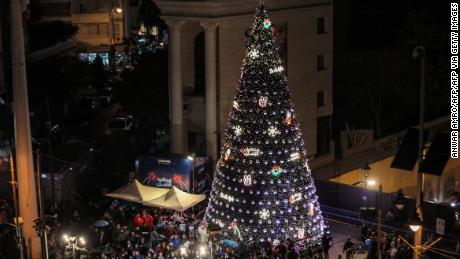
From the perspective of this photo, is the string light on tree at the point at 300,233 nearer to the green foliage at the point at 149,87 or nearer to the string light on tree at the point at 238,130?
the string light on tree at the point at 238,130

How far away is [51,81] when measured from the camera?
56500 mm

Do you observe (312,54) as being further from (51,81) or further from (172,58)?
(51,81)

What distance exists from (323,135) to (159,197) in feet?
45.6

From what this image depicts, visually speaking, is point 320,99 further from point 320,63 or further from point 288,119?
point 288,119

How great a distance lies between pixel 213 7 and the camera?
3653 centimetres

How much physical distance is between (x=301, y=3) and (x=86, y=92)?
29554 millimetres

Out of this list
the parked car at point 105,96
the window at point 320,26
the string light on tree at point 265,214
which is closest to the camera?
the string light on tree at point 265,214

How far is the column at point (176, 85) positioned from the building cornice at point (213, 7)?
0.65 meters

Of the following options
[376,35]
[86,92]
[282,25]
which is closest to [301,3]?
[282,25]

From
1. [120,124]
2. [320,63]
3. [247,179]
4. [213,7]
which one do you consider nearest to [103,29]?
[120,124]

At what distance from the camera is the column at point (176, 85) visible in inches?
1522

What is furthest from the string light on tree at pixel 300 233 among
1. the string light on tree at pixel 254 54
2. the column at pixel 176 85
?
the column at pixel 176 85

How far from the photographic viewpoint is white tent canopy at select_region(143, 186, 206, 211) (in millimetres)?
30203

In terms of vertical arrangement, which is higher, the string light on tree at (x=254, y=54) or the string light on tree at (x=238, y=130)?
the string light on tree at (x=254, y=54)
